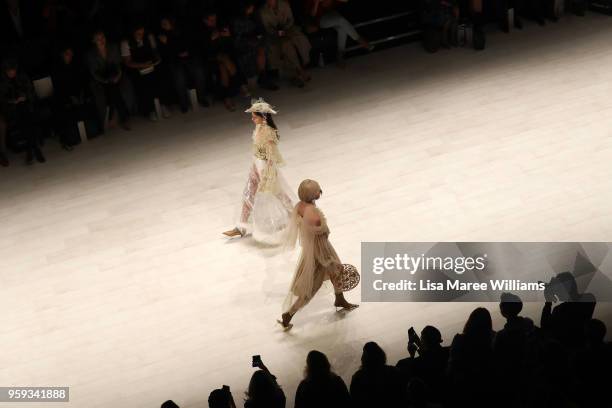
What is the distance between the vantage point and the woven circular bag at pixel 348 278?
8.30 m

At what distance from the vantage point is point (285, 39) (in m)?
12.5

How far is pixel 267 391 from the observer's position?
21.7 feet

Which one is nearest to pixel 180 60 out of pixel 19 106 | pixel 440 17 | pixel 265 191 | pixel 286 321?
pixel 19 106

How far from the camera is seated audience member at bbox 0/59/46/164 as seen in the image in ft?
37.0

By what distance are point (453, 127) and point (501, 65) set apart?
1.83 meters

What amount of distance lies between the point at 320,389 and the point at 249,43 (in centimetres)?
687

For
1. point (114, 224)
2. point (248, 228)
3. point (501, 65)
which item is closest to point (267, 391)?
point (248, 228)

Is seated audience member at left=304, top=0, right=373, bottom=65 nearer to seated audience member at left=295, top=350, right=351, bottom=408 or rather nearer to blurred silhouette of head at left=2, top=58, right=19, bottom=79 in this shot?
blurred silhouette of head at left=2, top=58, right=19, bottom=79

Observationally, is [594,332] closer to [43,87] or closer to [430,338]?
[430,338]

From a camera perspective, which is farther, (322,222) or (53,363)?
(53,363)

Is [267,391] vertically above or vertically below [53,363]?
above

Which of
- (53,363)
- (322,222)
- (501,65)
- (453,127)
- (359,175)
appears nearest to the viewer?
(322,222)

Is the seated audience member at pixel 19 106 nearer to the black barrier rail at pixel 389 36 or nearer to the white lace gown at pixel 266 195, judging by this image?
the white lace gown at pixel 266 195

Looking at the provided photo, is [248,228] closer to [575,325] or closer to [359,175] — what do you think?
[359,175]
